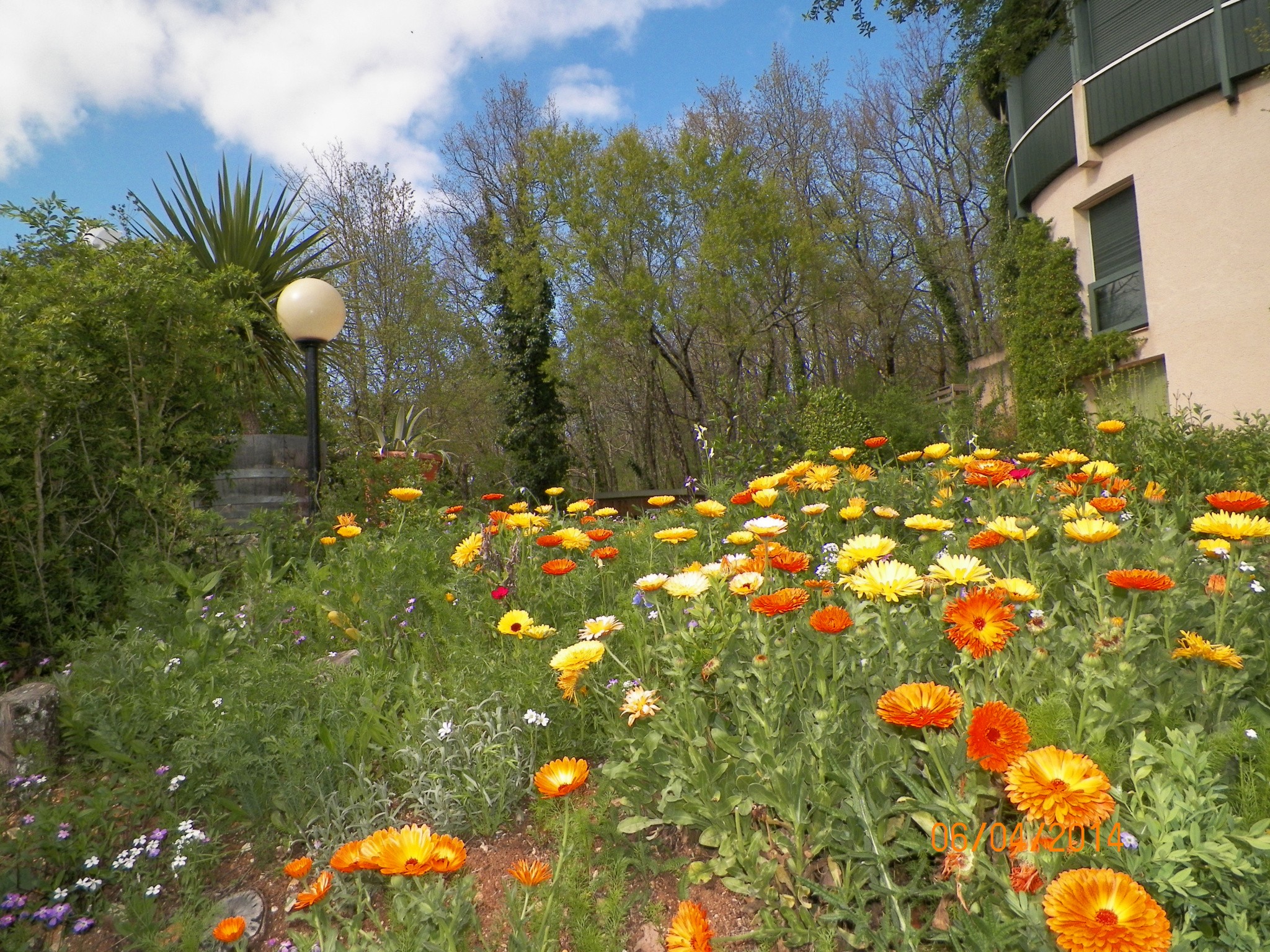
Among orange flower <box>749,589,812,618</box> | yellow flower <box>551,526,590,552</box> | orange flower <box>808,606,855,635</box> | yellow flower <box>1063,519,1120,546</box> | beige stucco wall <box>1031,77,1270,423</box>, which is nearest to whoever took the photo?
orange flower <box>808,606,855,635</box>

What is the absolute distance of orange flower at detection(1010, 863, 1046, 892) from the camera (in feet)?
3.80

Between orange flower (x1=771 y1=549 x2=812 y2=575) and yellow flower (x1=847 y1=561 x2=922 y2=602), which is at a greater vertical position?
orange flower (x1=771 y1=549 x2=812 y2=575)

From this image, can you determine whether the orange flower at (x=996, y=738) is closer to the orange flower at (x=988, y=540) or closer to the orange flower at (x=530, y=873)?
the orange flower at (x=530, y=873)

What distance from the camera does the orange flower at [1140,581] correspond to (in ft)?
5.25

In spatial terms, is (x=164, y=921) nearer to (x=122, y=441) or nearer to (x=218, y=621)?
(x=218, y=621)

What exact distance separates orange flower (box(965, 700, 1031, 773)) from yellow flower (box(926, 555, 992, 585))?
0.56 m

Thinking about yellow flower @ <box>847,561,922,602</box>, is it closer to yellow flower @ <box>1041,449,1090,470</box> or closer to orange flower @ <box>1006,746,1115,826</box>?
orange flower @ <box>1006,746,1115,826</box>

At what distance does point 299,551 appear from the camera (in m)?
4.77

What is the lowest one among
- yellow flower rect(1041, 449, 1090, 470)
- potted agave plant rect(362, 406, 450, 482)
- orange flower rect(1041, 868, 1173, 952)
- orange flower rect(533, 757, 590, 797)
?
orange flower rect(1041, 868, 1173, 952)

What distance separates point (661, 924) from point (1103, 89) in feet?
38.6

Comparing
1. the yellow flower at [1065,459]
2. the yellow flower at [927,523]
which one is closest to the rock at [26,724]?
the yellow flower at [927,523]

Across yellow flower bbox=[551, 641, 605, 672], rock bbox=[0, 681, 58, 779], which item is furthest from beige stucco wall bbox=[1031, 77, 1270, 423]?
rock bbox=[0, 681, 58, 779]

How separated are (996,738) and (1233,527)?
1301 mm

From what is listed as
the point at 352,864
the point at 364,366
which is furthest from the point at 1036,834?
the point at 364,366
